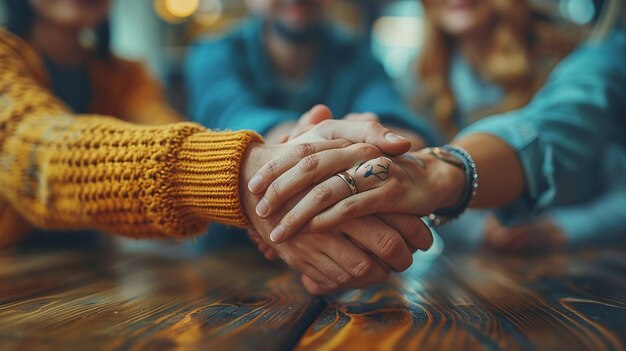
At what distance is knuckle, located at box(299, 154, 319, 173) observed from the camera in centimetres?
53

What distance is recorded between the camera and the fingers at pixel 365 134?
22.3 inches

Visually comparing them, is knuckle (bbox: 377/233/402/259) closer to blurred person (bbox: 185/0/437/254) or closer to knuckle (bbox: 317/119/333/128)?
knuckle (bbox: 317/119/333/128)

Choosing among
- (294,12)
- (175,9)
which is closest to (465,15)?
(294,12)

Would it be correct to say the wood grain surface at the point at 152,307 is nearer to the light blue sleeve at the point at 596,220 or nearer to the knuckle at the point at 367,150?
the knuckle at the point at 367,150

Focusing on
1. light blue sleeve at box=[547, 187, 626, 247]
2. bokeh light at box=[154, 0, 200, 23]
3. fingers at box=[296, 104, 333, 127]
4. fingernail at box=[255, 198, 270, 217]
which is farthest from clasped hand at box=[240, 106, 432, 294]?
bokeh light at box=[154, 0, 200, 23]

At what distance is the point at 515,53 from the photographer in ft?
3.86

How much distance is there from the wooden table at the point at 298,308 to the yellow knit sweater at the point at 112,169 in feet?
0.26

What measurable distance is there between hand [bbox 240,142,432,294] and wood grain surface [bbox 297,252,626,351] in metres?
0.03

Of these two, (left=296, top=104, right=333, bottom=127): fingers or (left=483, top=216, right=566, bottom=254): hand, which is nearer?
(left=296, top=104, right=333, bottom=127): fingers

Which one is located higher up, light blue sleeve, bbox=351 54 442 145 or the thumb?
the thumb

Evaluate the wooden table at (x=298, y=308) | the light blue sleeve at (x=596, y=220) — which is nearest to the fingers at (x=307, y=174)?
the wooden table at (x=298, y=308)

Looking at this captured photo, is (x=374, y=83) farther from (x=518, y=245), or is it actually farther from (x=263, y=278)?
(x=263, y=278)

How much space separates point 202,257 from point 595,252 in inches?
25.9

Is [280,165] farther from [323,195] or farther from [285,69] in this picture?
[285,69]
